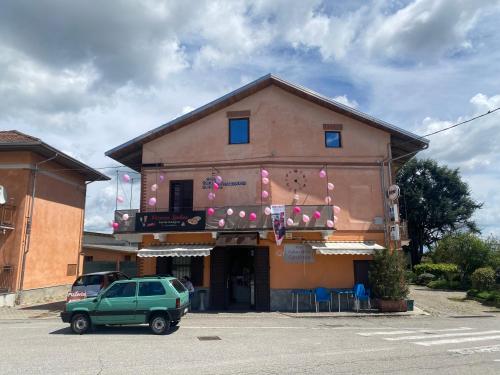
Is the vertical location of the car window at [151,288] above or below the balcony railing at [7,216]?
below

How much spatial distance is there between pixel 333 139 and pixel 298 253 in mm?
6402

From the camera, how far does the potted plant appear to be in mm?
19391

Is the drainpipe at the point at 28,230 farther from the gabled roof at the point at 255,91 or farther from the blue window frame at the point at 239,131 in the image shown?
the blue window frame at the point at 239,131

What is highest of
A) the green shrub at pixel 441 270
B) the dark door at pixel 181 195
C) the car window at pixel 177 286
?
the dark door at pixel 181 195

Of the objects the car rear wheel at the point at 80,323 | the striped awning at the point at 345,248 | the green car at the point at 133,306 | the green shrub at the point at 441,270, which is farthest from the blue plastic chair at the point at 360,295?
the green shrub at the point at 441,270

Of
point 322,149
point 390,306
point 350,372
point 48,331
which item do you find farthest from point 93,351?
point 322,149

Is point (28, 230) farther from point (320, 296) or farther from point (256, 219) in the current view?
point (320, 296)

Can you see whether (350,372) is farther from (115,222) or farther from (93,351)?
(115,222)

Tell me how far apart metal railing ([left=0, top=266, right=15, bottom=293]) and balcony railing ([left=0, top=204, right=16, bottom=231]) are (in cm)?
207

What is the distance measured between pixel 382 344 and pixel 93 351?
24.8ft

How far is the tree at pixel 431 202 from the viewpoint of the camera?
45344mm

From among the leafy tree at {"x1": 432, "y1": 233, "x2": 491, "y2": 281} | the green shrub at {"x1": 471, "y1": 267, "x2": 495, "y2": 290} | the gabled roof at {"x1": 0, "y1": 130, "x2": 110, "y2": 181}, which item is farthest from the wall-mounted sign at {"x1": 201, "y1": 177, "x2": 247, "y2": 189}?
the leafy tree at {"x1": 432, "y1": 233, "x2": 491, "y2": 281}

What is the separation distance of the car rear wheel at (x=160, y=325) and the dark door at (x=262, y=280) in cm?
785

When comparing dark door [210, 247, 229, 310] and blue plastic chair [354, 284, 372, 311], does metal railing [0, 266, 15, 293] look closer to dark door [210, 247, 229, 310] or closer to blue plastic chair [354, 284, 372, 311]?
dark door [210, 247, 229, 310]
